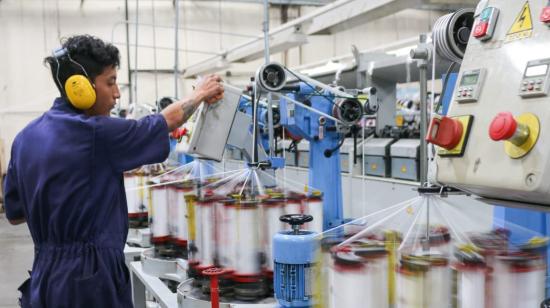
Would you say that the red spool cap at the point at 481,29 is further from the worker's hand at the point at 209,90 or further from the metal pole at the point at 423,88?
the worker's hand at the point at 209,90

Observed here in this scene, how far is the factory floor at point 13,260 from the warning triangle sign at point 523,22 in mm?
3862

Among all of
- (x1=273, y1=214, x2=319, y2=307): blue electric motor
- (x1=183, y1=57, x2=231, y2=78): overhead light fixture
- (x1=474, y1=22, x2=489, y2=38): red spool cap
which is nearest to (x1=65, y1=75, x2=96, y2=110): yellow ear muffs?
(x1=273, y1=214, x2=319, y2=307): blue electric motor

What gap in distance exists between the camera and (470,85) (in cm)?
103

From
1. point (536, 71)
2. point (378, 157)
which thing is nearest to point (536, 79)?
point (536, 71)

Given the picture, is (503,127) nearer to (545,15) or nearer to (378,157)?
(545,15)

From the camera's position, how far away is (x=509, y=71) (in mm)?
953

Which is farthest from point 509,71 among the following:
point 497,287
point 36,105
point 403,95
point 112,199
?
point 36,105

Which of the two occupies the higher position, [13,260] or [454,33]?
[454,33]

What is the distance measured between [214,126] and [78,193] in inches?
20.5

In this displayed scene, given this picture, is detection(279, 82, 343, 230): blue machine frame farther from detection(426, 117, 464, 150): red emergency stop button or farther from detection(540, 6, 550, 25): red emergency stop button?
detection(540, 6, 550, 25): red emergency stop button

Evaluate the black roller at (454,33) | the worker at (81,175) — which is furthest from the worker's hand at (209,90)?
the black roller at (454,33)

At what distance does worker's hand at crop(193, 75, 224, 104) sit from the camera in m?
1.57

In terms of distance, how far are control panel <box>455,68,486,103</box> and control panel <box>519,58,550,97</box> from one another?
10cm

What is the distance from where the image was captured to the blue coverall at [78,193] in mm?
1333
